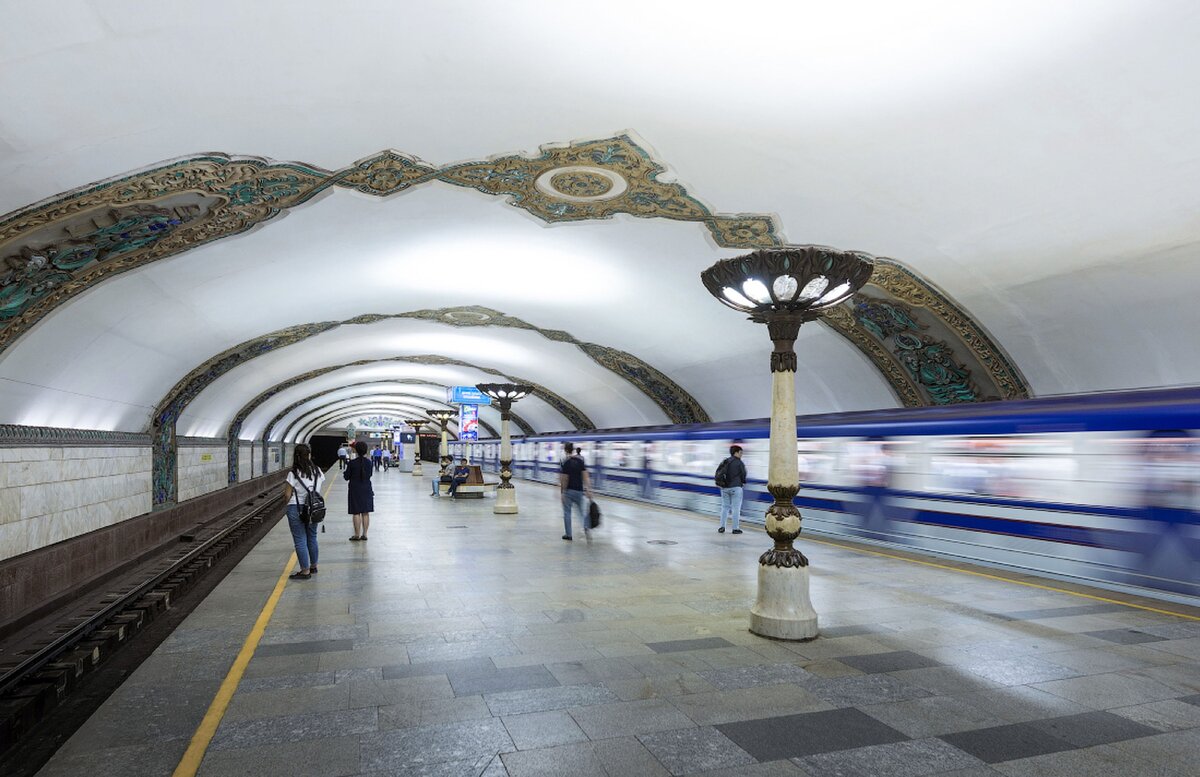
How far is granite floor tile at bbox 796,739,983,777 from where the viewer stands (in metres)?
3.13

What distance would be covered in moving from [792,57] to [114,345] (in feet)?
33.6

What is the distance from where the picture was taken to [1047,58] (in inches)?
235

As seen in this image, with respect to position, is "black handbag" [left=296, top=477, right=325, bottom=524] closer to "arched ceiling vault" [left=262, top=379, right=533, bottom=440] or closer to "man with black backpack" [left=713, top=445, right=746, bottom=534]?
"man with black backpack" [left=713, top=445, right=746, bottom=534]

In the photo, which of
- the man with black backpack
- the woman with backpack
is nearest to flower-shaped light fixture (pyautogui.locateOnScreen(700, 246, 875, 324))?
the woman with backpack

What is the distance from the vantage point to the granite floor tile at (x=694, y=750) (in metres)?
3.18

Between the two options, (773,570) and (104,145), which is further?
(104,145)

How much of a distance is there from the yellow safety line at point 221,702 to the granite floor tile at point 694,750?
1907mm

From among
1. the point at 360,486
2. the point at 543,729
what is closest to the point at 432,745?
the point at 543,729

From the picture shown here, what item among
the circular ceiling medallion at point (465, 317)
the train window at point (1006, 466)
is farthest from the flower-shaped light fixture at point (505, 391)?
the train window at point (1006, 466)

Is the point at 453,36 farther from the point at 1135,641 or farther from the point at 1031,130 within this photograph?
the point at 1135,641

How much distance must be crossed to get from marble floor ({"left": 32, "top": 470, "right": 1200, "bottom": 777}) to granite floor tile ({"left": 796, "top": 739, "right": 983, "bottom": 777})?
0.01 metres

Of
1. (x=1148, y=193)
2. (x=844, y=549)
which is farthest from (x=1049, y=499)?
Answer: (x=1148, y=193)

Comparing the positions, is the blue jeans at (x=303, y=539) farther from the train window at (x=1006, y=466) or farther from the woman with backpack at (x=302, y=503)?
the train window at (x=1006, y=466)

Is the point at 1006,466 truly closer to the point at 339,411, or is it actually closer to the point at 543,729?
the point at 543,729
